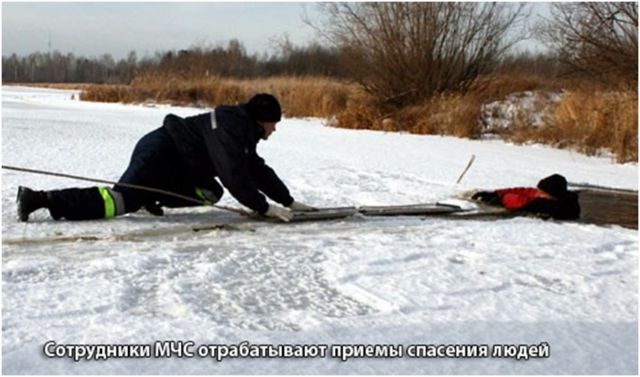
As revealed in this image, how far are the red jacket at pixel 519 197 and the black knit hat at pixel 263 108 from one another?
187 cm

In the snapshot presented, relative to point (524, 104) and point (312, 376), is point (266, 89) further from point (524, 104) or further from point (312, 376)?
point (312, 376)

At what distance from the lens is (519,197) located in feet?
16.9

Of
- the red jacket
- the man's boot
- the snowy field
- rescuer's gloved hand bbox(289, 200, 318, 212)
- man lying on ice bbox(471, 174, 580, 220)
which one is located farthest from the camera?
the red jacket

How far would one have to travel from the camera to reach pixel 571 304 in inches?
115

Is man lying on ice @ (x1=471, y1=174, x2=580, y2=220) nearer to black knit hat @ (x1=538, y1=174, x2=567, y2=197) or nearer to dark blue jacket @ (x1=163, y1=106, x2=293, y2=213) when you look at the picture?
black knit hat @ (x1=538, y1=174, x2=567, y2=197)

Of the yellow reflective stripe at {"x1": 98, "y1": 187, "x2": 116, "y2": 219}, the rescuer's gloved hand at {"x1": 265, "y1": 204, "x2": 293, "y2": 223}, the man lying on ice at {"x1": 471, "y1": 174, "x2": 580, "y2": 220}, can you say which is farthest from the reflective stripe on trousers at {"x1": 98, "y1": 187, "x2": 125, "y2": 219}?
the man lying on ice at {"x1": 471, "y1": 174, "x2": 580, "y2": 220}

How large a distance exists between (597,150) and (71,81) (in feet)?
229

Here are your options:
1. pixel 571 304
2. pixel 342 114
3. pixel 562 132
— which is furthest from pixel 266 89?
pixel 571 304

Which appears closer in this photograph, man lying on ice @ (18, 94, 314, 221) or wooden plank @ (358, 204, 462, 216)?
man lying on ice @ (18, 94, 314, 221)

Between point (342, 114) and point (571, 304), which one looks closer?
point (571, 304)

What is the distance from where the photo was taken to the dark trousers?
4.14 metres

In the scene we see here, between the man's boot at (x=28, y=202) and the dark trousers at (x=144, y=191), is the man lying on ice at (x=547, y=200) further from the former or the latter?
the man's boot at (x=28, y=202)

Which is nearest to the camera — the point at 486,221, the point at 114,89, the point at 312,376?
the point at 312,376

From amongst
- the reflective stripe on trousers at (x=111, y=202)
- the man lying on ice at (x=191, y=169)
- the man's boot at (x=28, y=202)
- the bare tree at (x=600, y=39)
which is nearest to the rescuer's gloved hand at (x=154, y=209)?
the man lying on ice at (x=191, y=169)
